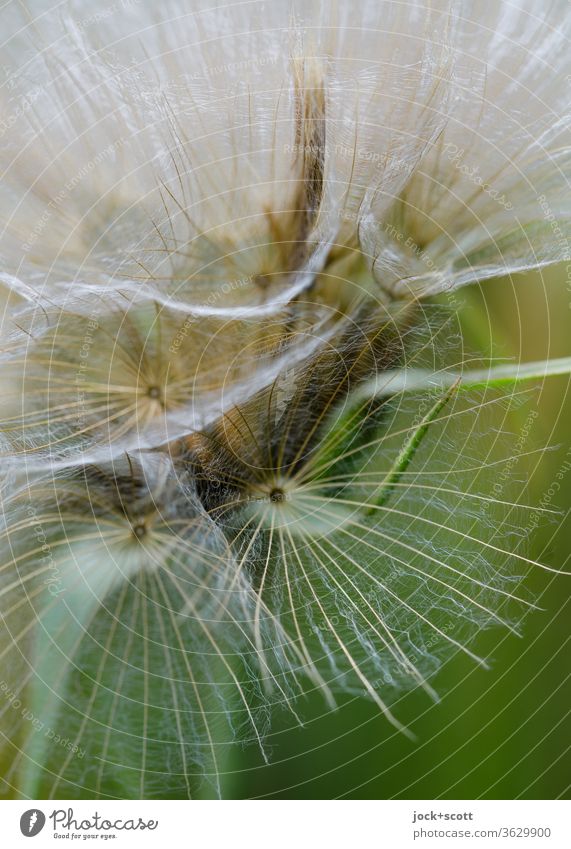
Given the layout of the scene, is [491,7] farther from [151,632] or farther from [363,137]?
[151,632]
